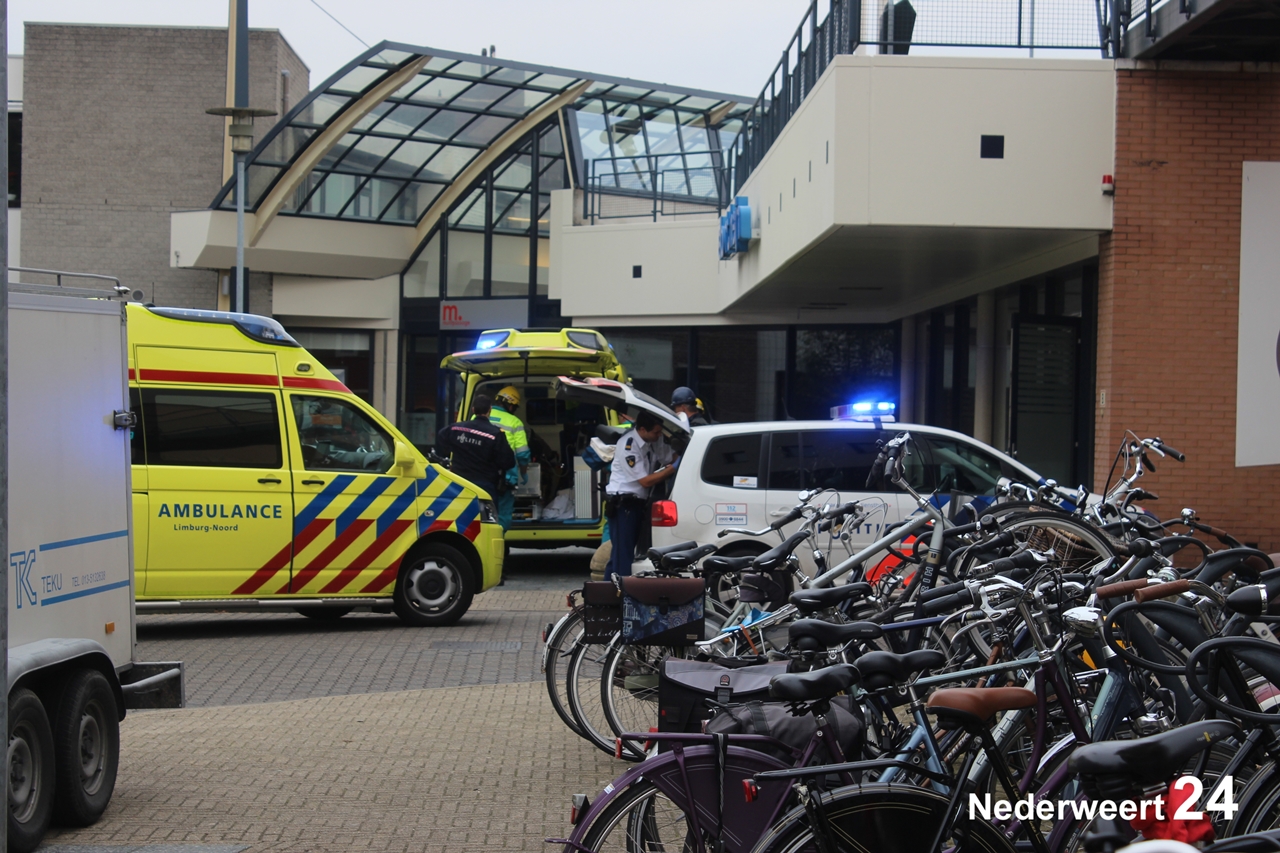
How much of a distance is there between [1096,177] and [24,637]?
996 centimetres

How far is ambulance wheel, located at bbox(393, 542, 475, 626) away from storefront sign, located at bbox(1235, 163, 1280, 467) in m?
7.00

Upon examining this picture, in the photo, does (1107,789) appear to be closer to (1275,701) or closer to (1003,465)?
(1275,701)

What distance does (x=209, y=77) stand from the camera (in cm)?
2720

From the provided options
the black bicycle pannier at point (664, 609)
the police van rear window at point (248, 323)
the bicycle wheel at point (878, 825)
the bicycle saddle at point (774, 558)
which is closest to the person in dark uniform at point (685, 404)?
the police van rear window at point (248, 323)

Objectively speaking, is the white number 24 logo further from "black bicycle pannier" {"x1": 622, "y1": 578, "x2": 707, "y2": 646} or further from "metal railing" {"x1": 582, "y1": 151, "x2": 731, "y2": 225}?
"metal railing" {"x1": 582, "y1": 151, "x2": 731, "y2": 225}

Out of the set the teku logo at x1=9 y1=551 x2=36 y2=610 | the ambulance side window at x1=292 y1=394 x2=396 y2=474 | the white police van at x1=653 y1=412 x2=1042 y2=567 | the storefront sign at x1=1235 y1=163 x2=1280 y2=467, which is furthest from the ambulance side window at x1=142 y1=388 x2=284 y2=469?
the storefront sign at x1=1235 y1=163 x2=1280 y2=467

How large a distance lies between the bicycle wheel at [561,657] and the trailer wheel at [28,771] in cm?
227

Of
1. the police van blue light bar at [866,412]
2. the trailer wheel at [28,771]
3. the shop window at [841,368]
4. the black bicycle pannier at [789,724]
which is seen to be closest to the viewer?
the black bicycle pannier at [789,724]

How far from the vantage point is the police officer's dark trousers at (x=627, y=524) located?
10898mm

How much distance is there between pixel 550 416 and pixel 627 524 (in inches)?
209

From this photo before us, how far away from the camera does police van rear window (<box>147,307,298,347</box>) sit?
10516mm

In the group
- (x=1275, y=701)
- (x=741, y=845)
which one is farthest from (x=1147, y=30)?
(x=741, y=845)

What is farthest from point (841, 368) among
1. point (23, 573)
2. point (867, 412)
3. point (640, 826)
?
point (640, 826)

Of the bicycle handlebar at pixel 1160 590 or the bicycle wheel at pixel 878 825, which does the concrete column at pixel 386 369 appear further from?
the bicycle wheel at pixel 878 825
